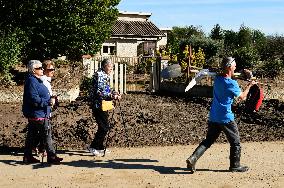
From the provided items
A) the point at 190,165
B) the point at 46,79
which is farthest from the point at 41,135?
the point at 190,165

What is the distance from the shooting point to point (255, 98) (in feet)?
27.3

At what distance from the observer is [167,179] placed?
723 centimetres

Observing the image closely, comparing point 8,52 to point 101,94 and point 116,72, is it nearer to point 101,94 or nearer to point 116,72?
point 116,72

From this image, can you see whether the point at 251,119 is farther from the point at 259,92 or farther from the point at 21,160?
the point at 21,160

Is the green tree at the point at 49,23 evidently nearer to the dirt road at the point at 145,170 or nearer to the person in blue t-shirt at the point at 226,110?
the dirt road at the point at 145,170

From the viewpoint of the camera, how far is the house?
33.6 meters

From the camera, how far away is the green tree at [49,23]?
17984mm

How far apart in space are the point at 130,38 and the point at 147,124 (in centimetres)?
2316

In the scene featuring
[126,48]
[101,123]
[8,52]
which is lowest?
[101,123]

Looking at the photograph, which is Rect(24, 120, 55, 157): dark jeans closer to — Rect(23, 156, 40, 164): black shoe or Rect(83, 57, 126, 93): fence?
Rect(23, 156, 40, 164): black shoe

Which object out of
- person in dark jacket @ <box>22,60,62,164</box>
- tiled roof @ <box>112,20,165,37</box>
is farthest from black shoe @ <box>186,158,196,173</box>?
tiled roof @ <box>112,20,165,37</box>

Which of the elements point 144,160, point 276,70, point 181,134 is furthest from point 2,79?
point 276,70

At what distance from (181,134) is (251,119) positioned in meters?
2.54

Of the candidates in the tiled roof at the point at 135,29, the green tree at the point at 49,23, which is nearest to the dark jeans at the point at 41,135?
the green tree at the point at 49,23
